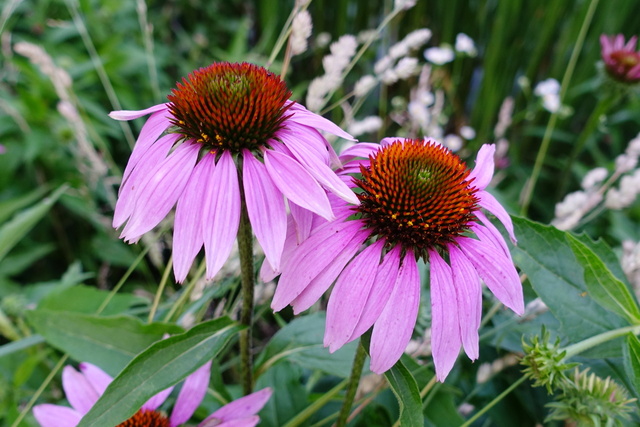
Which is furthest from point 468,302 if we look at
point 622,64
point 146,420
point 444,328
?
point 622,64

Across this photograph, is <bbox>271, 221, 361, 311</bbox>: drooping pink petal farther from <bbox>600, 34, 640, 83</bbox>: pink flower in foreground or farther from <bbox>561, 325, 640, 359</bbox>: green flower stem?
<bbox>600, 34, 640, 83</bbox>: pink flower in foreground

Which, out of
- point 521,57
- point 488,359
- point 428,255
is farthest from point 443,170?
point 521,57

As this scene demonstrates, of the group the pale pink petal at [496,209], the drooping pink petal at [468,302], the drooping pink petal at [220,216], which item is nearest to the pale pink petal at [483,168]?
the pale pink petal at [496,209]

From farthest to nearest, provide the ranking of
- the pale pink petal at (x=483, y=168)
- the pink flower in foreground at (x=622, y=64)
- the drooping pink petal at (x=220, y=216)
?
1. the pink flower in foreground at (x=622, y=64)
2. the pale pink petal at (x=483, y=168)
3. the drooping pink petal at (x=220, y=216)

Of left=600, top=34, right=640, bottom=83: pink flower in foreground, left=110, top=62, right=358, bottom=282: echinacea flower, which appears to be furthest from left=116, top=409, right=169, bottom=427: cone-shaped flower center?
left=600, top=34, right=640, bottom=83: pink flower in foreground

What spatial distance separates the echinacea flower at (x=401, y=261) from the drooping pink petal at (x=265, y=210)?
0.03 meters

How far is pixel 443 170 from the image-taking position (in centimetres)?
47

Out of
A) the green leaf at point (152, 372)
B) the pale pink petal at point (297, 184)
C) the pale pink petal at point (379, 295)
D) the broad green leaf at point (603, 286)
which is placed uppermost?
the pale pink petal at point (297, 184)

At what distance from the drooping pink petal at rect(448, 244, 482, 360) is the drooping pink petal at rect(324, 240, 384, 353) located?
0.07 metres

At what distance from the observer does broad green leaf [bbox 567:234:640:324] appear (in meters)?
0.48

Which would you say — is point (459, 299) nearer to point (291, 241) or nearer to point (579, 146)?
point (291, 241)

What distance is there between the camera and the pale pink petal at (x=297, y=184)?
38 cm

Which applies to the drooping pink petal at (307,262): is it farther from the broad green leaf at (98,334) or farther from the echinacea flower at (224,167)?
the broad green leaf at (98,334)

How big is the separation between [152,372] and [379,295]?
0.63 feet
